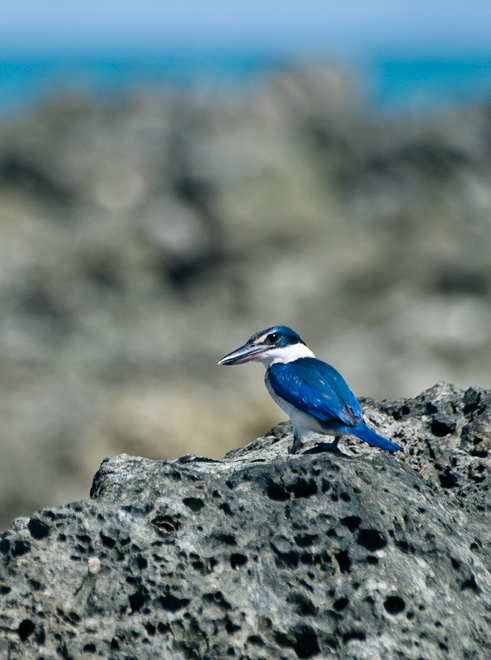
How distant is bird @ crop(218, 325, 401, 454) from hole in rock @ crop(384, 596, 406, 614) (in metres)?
0.91

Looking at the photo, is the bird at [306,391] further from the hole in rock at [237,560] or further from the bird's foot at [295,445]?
the hole in rock at [237,560]

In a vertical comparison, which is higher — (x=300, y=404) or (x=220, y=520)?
(x=300, y=404)

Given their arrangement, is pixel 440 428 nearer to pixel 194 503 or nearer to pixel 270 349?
pixel 270 349

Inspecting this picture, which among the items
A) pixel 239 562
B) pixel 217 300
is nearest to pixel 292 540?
pixel 239 562

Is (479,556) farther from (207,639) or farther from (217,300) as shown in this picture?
(217,300)

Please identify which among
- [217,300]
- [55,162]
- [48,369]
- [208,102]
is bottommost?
[48,369]

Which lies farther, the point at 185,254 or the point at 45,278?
the point at 185,254

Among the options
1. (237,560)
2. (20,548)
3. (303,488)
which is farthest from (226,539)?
(20,548)

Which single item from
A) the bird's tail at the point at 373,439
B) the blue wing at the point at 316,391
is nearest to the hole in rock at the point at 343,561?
the bird's tail at the point at 373,439

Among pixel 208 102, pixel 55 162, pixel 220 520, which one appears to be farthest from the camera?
pixel 208 102

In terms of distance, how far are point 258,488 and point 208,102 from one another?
1681 inches

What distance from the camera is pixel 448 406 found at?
5008 mm

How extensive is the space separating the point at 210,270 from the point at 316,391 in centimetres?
2299

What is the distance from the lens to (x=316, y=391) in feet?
14.3
